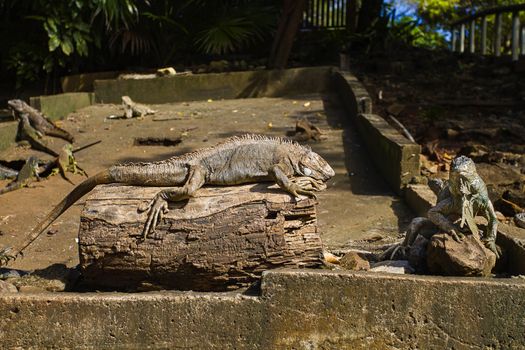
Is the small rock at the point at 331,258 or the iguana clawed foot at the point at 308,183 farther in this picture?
the small rock at the point at 331,258

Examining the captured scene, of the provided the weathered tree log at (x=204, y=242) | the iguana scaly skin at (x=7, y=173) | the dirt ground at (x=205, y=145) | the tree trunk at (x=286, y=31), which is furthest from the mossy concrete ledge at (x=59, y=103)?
the weathered tree log at (x=204, y=242)

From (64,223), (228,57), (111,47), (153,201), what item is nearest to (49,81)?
(111,47)

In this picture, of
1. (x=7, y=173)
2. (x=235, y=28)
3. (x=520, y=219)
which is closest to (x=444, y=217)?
(x=520, y=219)

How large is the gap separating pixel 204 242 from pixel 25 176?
5.66m

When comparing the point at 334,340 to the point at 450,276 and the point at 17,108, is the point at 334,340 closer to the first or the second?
the point at 450,276

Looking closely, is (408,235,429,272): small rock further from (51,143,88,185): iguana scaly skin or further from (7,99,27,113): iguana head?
(7,99,27,113): iguana head

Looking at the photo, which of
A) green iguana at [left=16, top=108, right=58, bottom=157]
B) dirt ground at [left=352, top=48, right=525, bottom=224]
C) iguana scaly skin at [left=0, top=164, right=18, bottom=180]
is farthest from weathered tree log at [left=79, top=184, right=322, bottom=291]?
green iguana at [left=16, top=108, right=58, bottom=157]

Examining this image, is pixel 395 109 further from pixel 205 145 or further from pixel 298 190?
pixel 298 190

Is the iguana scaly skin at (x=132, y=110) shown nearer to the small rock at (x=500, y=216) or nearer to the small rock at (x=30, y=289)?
the small rock at (x=500, y=216)

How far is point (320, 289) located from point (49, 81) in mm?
14256

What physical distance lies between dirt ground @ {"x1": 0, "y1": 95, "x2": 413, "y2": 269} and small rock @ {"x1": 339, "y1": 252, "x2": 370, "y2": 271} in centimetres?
69

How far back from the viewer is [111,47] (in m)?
16.0

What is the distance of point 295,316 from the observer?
390 centimetres

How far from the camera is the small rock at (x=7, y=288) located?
418 cm
